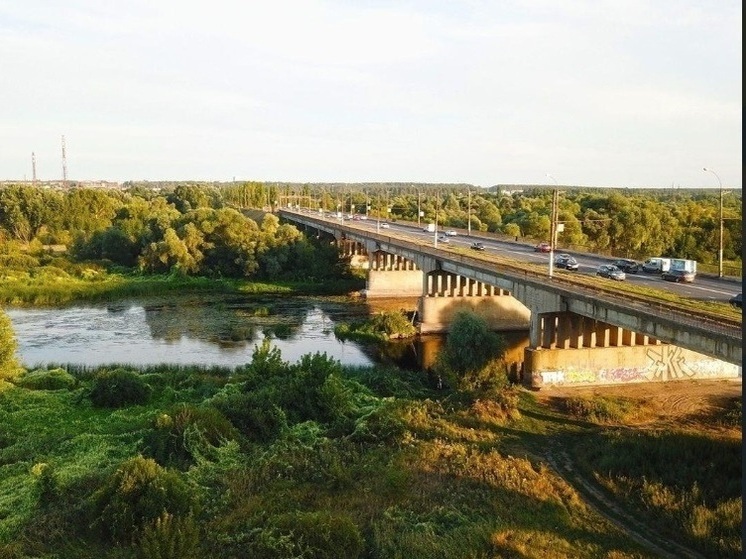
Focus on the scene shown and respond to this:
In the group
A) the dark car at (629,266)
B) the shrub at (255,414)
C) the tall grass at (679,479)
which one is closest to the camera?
the tall grass at (679,479)

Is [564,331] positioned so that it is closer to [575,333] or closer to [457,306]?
[575,333]

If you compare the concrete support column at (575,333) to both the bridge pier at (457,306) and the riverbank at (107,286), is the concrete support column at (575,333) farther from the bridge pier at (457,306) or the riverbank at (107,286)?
the riverbank at (107,286)

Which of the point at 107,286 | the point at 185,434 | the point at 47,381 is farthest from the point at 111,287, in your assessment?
the point at 185,434

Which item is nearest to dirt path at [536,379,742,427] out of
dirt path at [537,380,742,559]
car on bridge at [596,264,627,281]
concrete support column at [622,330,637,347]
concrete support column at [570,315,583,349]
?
dirt path at [537,380,742,559]

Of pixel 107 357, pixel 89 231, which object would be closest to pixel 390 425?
pixel 107 357

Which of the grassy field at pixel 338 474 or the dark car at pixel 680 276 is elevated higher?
the dark car at pixel 680 276

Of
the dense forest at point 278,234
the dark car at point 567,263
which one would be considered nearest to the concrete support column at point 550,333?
the dark car at point 567,263
